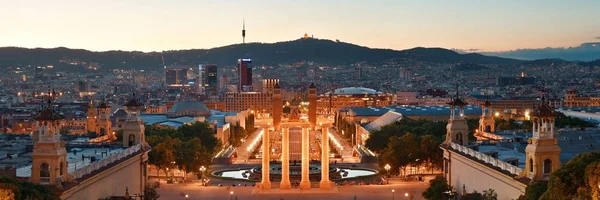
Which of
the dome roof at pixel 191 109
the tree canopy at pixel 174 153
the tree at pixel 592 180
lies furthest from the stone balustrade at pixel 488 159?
the dome roof at pixel 191 109

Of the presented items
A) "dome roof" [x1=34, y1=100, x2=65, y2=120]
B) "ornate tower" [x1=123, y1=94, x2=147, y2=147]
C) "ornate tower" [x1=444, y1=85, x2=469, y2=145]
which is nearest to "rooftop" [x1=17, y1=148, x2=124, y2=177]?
"ornate tower" [x1=123, y1=94, x2=147, y2=147]

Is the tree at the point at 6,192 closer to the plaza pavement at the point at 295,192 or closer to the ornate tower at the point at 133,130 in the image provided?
the ornate tower at the point at 133,130

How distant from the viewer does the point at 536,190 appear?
2867 cm

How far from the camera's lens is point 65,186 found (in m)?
30.2

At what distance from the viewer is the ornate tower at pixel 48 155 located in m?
29.7

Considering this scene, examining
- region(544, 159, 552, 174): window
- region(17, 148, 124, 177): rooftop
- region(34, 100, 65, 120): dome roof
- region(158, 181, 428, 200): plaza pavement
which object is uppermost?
region(34, 100, 65, 120): dome roof

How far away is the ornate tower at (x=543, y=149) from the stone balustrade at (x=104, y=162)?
1579 cm

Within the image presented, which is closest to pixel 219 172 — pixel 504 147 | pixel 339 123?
pixel 504 147

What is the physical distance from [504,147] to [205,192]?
59.8 feet

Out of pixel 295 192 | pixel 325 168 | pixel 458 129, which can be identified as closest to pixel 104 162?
pixel 458 129

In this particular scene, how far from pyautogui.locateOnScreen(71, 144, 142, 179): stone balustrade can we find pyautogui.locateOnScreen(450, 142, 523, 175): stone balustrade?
15642 millimetres

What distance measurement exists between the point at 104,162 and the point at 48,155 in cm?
715

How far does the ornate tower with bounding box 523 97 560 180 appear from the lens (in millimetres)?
30453

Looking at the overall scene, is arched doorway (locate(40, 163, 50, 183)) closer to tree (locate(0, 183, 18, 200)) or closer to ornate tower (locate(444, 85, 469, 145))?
tree (locate(0, 183, 18, 200))
